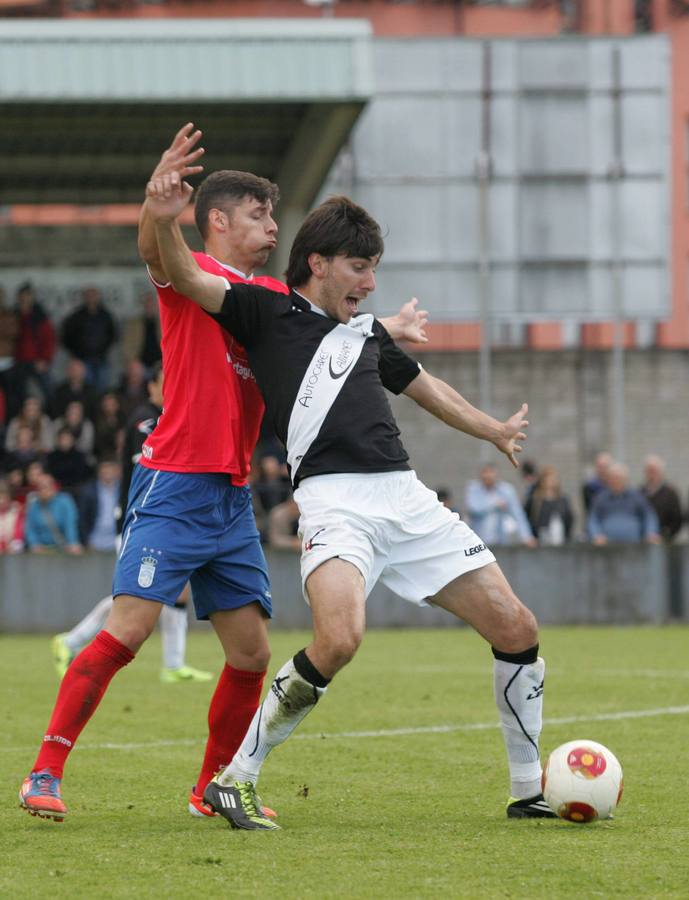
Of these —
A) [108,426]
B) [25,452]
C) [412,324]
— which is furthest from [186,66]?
[412,324]

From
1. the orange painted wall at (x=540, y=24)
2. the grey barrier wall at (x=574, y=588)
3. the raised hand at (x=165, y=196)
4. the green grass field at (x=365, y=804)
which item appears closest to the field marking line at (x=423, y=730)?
the green grass field at (x=365, y=804)

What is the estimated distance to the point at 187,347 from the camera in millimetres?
6164

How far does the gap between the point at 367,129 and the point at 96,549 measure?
44.9ft

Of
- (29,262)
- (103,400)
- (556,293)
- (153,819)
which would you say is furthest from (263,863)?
(556,293)

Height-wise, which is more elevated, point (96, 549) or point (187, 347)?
point (187, 347)

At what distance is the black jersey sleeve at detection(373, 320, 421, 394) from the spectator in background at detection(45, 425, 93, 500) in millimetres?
13453

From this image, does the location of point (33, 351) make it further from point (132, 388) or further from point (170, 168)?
point (170, 168)

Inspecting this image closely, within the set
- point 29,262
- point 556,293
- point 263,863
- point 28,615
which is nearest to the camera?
point 263,863

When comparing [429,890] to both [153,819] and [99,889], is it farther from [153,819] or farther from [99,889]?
[153,819]

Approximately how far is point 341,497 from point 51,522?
12.9 m

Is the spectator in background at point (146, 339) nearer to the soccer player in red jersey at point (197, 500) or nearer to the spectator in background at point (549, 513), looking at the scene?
the spectator in background at point (549, 513)

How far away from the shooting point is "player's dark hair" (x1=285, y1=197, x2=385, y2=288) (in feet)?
20.1

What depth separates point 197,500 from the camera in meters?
6.19

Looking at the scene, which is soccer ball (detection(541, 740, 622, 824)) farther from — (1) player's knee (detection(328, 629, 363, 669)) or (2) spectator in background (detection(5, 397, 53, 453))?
(2) spectator in background (detection(5, 397, 53, 453))
